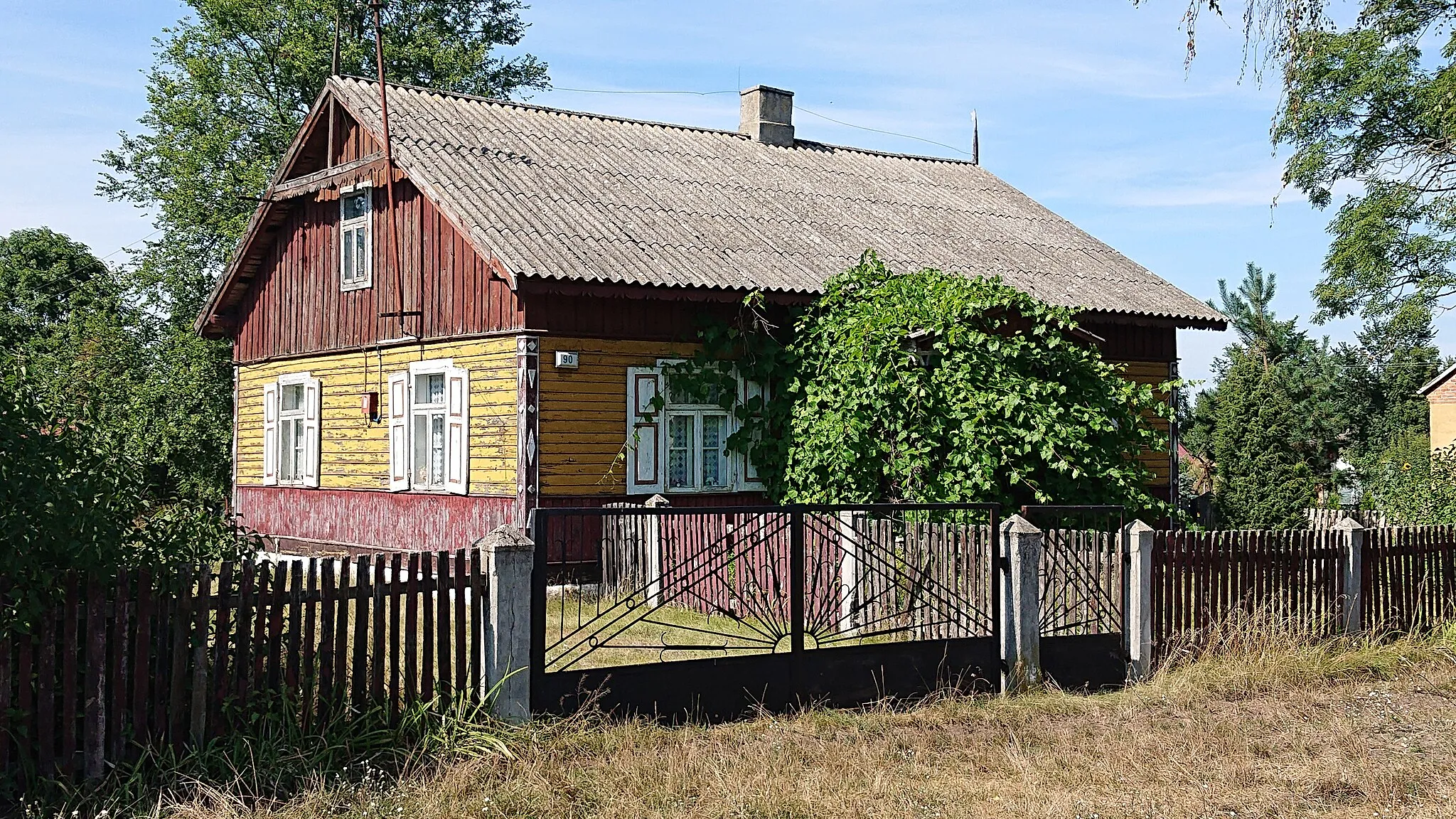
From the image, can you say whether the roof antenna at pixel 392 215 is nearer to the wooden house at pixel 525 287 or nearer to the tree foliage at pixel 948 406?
the wooden house at pixel 525 287

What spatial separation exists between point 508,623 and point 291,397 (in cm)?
1365

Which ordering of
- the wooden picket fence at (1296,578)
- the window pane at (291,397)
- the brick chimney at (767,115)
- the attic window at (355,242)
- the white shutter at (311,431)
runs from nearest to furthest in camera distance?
the wooden picket fence at (1296,578) < the attic window at (355,242) < the white shutter at (311,431) < the window pane at (291,397) < the brick chimney at (767,115)

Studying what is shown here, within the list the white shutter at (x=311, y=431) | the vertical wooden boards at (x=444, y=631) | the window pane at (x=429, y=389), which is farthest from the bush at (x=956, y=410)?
the white shutter at (x=311, y=431)

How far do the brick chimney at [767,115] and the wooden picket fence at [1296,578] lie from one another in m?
13.6

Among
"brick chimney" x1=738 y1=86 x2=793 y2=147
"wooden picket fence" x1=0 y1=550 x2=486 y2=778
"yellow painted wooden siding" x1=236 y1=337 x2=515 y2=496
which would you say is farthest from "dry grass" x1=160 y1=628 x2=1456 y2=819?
"brick chimney" x1=738 y1=86 x2=793 y2=147

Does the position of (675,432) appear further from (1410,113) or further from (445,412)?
(1410,113)

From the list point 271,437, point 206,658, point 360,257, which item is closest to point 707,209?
point 360,257

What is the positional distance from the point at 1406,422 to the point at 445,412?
3427 centimetres

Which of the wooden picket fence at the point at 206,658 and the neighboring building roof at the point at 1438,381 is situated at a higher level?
the neighboring building roof at the point at 1438,381

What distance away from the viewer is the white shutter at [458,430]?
15.5 metres

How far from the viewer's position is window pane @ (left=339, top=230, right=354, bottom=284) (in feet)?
60.3

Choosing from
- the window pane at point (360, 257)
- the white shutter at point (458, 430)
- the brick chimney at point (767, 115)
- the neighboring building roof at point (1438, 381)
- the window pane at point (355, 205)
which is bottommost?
the white shutter at point (458, 430)

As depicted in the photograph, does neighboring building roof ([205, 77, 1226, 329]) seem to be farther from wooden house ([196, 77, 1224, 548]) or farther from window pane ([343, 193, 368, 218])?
window pane ([343, 193, 368, 218])

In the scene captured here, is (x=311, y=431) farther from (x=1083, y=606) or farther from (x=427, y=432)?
(x=1083, y=606)
